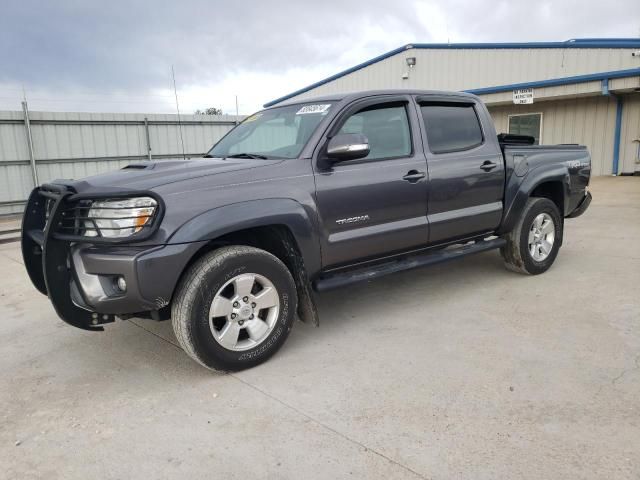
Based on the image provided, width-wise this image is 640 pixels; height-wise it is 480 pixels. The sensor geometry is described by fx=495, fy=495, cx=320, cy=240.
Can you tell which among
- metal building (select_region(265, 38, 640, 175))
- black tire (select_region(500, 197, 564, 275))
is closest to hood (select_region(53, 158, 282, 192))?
black tire (select_region(500, 197, 564, 275))

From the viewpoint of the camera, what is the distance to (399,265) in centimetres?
402

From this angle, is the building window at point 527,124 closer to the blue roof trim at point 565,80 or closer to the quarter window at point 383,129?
the blue roof trim at point 565,80

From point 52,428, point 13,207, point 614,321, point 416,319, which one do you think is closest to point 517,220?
point 614,321

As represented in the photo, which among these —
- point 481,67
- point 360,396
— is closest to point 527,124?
point 481,67

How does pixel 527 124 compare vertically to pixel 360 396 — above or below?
above

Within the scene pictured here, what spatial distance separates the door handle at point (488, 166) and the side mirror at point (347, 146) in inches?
62.5

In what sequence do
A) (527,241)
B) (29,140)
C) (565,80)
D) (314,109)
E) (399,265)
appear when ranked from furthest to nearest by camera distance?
(565,80), (29,140), (527,241), (399,265), (314,109)

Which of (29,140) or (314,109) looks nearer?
(314,109)

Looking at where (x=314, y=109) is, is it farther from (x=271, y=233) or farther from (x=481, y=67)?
(x=481, y=67)

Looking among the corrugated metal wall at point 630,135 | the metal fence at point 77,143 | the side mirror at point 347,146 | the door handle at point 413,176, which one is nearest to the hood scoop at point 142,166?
the side mirror at point 347,146

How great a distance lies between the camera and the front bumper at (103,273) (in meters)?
2.78

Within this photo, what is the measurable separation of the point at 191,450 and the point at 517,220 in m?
3.83

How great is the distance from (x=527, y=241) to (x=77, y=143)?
11.1 m

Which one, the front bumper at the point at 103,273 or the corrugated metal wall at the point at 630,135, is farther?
the corrugated metal wall at the point at 630,135
